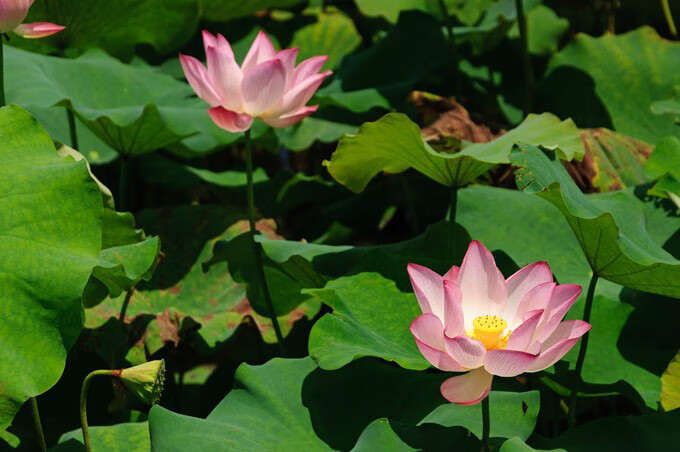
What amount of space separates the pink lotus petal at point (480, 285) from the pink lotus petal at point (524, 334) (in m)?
0.12

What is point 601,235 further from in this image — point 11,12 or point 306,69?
point 11,12

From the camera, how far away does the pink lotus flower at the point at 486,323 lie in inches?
39.4

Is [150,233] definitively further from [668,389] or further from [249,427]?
[668,389]

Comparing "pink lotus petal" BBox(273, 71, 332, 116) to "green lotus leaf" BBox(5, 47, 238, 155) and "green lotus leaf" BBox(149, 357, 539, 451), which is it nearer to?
"green lotus leaf" BBox(5, 47, 238, 155)

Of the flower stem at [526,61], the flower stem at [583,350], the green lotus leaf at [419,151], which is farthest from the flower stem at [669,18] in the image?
the flower stem at [583,350]

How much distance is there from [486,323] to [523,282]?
0.08 m

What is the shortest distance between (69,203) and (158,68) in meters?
1.58

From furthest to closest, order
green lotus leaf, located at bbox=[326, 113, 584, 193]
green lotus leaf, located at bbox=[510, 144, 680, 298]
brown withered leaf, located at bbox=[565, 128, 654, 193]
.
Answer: brown withered leaf, located at bbox=[565, 128, 654, 193] < green lotus leaf, located at bbox=[326, 113, 584, 193] < green lotus leaf, located at bbox=[510, 144, 680, 298]

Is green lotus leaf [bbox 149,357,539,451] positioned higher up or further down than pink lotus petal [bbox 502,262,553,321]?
further down

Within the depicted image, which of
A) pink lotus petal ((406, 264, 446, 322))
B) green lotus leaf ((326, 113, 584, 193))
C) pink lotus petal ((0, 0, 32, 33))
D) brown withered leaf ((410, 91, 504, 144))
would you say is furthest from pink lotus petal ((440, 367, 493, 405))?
brown withered leaf ((410, 91, 504, 144))

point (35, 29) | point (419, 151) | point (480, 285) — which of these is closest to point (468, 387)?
point (480, 285)

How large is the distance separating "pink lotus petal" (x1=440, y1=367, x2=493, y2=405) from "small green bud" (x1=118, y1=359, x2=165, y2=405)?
0.37 m

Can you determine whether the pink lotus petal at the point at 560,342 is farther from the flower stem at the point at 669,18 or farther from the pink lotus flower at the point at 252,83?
the flower stem at the point at 669,18

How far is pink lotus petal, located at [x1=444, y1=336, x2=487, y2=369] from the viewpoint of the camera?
986 millimetres
